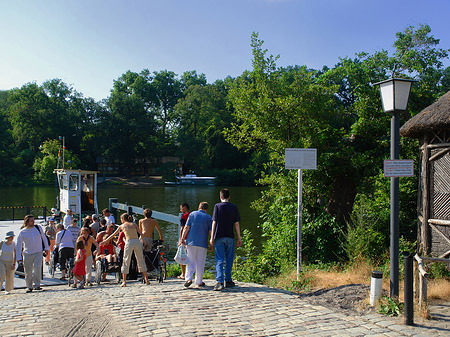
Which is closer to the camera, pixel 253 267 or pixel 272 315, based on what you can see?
pixel 272 315

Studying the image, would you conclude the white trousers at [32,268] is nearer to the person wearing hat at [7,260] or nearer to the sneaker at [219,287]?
the person wearing hat at [7,260]

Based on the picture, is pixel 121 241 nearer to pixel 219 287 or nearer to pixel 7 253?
pixel 7 253

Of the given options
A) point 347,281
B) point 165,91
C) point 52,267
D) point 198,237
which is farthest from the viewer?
point 165,91

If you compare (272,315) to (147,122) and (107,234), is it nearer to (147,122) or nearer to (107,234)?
(107,234)

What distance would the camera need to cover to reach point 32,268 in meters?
9.68

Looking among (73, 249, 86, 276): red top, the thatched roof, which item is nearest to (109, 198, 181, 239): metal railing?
(73, 249, 86, 276): red top

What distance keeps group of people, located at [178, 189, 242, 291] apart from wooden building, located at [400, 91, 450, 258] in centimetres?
483

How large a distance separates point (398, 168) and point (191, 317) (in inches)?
154

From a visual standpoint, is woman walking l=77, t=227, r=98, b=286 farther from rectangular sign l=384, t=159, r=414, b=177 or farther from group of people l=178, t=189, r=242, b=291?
rectangular sign l=384, t=159, r=414, b=177

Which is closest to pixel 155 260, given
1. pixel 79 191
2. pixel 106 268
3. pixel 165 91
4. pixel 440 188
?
pixel 106 268

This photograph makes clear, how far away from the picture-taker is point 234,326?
5.68 meters

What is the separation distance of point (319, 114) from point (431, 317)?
7.98 metres

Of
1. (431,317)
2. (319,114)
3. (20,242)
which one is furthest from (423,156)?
(20,242)

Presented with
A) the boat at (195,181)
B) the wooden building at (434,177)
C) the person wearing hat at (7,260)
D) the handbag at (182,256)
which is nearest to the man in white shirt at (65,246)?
the person wearing hat at (7,260)
